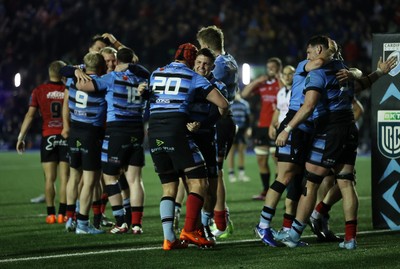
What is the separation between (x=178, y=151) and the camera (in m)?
9.52

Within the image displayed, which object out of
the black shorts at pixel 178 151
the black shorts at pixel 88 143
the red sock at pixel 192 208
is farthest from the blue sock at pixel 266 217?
the black shorts at pixel 88 143

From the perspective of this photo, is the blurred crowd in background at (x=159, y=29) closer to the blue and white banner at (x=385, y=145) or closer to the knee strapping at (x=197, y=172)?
the blue and white banner at (x=385, y=145)

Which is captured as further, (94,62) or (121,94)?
(94,62)

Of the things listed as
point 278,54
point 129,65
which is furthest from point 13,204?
point 278,54

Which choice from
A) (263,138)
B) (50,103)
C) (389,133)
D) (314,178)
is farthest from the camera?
(263,138)

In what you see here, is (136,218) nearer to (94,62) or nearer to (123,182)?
(123,182)

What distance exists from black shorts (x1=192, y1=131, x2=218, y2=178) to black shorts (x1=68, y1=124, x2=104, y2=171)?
1859 mm

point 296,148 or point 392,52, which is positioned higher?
point 392,52

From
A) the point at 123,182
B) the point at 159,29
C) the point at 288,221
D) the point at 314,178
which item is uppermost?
the point at 159,29

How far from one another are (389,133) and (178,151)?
333 cm

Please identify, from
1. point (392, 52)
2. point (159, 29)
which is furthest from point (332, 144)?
point (159, 29)

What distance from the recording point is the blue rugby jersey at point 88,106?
11.5 meters

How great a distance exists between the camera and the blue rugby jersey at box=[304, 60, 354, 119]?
9.46 m

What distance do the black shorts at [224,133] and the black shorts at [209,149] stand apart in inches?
39.3
